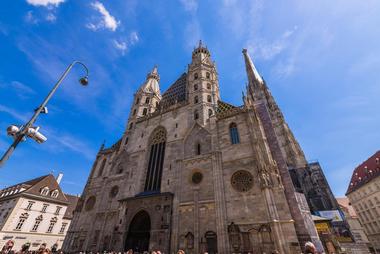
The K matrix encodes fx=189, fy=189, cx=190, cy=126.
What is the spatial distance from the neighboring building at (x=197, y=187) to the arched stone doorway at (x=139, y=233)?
0.09m

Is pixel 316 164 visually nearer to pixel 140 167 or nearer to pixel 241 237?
pixel 241 237

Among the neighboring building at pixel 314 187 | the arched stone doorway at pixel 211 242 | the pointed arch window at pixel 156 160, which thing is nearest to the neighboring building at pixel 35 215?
the pointed arch window at pixel 156 160

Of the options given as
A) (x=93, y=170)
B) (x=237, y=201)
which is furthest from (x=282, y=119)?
(x=93, y=170)

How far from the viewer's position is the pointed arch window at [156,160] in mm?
23297

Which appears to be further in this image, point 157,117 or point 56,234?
point 56,234

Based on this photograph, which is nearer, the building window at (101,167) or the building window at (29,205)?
the building window at (101,167)

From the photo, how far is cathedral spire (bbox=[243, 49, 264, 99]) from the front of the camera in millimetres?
42975

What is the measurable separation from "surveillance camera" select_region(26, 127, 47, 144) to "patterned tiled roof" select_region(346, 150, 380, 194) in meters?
52.1

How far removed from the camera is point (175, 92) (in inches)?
1442

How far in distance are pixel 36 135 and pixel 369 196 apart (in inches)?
2147

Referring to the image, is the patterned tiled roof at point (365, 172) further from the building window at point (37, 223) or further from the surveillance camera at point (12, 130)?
the building window at point (37, 223)

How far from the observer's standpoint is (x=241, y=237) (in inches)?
613

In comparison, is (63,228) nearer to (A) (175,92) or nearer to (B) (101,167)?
(B) (101,167)

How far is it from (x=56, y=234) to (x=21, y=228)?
6060 mm
